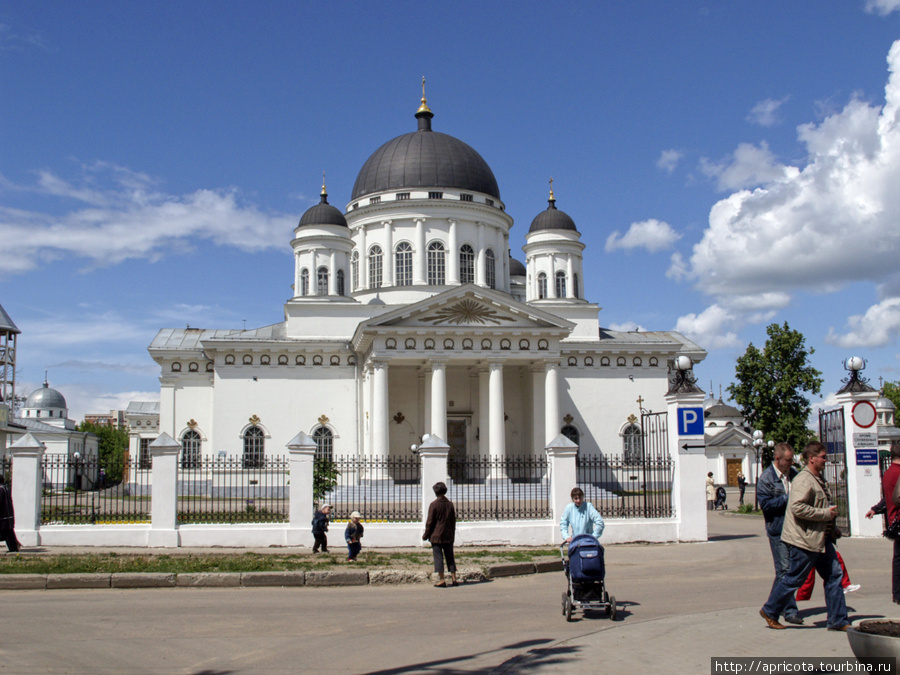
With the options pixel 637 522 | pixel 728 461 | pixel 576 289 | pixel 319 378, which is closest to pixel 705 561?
pixel 637 522

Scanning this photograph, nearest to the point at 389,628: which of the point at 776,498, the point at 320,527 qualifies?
the point at 776,498

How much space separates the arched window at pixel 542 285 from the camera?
40812mm

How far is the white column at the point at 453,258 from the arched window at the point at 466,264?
0.35 meters

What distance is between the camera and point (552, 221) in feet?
135

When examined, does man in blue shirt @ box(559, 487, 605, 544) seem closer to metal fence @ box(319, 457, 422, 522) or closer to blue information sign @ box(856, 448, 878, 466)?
metal fence @ box(319, 457, 422, 522)

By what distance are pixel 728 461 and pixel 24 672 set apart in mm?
47639

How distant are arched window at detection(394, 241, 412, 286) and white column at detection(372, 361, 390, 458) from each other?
335 inches

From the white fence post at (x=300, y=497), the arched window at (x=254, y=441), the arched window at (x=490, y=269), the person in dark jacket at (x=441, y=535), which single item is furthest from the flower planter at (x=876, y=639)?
the arched window at (x=490, y=269)

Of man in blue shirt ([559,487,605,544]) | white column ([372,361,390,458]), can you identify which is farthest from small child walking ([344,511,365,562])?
white column ([372,361,390,458])

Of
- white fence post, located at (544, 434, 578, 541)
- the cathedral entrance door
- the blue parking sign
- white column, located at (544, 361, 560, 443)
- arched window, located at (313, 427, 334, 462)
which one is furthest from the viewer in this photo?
arched window, located at (313, 427, 334, 462)

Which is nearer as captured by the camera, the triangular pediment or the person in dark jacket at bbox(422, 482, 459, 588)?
the person in dark jacket at bbox(422, 482, 459, 588)

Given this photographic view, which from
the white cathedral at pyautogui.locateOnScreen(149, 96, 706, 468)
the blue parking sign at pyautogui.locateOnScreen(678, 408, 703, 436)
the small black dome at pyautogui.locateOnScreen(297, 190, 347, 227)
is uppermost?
the small black dome at pyautogui.locateOnScreen(297, 190, 347, 227)

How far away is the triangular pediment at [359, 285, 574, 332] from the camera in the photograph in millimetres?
32625

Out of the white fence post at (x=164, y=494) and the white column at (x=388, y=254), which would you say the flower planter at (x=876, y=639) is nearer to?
the white fence post at (x=164, y=494)
